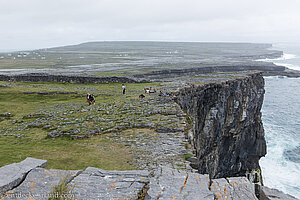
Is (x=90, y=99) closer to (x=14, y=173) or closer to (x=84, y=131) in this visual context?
(x=84, y=131)

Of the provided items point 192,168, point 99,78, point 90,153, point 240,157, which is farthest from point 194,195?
point 240,157

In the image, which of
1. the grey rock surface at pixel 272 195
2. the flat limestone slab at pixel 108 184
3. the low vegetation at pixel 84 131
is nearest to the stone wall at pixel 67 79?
the low vegetation at pixel 84 131

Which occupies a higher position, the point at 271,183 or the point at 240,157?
the point at 240,157

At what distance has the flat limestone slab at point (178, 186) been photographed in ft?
26.8

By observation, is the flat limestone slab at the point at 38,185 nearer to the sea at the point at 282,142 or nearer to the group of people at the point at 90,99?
the group of people at the point at 90,99

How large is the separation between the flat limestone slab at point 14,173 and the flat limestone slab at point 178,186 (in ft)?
17.3

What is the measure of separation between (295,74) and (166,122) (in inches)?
5786

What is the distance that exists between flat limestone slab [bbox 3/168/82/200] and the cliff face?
23.0 meters

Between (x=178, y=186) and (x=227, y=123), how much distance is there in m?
39.9

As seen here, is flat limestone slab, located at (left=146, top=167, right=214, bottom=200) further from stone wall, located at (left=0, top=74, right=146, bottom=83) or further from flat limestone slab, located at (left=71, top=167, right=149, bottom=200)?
stone wall, located at (left=0, top=74, right=146, bottom=83)

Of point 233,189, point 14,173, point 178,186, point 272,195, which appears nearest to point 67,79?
point 14,173

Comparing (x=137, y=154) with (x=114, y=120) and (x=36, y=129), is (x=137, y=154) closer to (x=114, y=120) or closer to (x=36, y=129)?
(x=114, y=120)

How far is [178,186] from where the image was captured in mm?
8766

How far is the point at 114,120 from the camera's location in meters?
22.4
